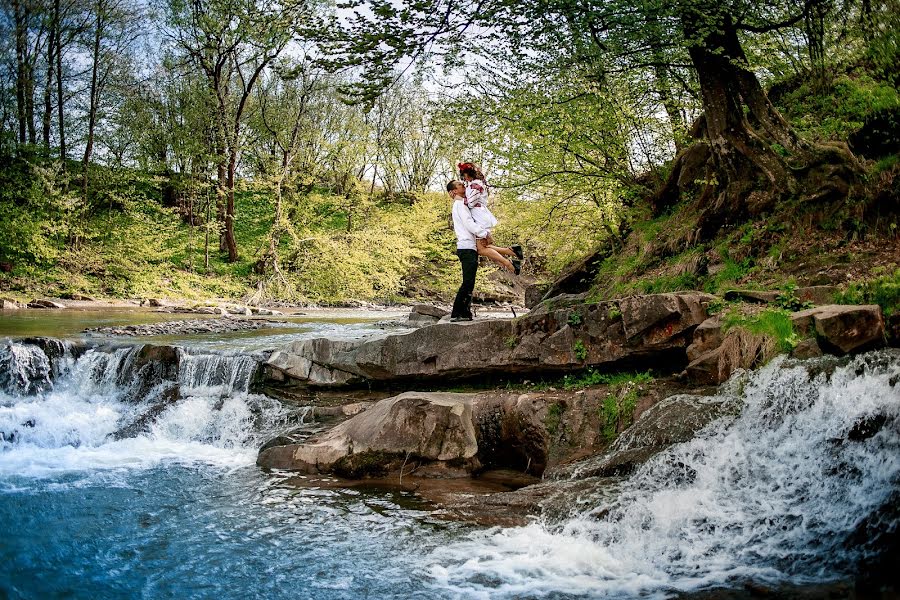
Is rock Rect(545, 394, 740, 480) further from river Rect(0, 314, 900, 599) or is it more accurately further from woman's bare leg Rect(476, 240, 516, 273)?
woman's bare leg Rect(476, 240, 516, 273)

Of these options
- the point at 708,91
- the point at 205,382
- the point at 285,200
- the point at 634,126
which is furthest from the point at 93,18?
the point at 708,91

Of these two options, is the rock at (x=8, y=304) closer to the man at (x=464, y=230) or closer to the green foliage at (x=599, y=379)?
the man at (x=464, y=230)

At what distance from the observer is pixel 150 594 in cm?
480

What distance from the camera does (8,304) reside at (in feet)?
63.7

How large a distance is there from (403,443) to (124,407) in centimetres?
574

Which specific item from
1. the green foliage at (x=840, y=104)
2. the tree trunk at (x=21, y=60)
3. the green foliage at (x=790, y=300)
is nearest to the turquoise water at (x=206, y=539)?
the green foliage at (x=790, y=300)

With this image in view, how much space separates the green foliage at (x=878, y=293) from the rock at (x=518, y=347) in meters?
1.55

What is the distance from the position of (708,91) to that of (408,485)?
718 cm

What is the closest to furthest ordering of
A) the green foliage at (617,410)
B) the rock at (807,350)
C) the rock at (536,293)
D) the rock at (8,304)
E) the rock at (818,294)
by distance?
1. the rock at (807,350)
2. the rock at (818,294)
3. the green foliage at (617,410)
4. the rock at (536,293)
5. the rock at (8,304)

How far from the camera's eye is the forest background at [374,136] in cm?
727

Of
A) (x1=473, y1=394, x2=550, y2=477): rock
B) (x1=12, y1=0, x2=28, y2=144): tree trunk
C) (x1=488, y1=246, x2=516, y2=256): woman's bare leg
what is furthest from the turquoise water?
(x1=12, y1=0, x2=28, y2=144): tree trunk

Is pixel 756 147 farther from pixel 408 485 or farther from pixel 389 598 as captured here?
pixel 389 598

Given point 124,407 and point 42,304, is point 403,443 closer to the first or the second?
point 124,407

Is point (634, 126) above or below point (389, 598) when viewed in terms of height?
above
